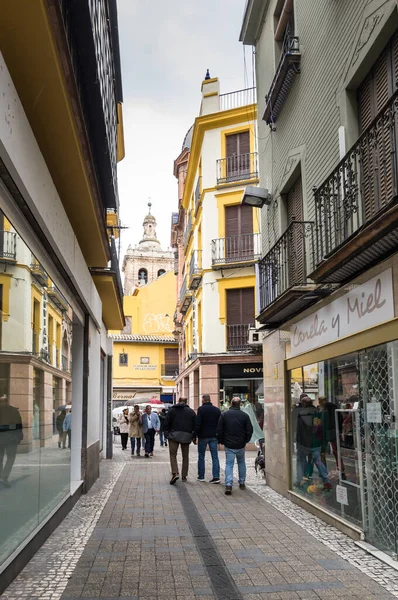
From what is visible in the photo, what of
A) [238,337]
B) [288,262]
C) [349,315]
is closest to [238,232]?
[238,337]

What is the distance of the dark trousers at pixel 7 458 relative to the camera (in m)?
5.48

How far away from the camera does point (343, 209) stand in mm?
8164

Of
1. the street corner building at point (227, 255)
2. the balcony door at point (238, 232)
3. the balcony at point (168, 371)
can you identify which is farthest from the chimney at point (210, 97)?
the balcony at point (168, 371)

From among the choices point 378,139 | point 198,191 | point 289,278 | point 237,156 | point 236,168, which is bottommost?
point 289,278

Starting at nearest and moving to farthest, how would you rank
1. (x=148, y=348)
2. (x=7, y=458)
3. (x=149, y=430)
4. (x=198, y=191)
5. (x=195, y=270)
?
(x=7, y=458) → (x=149, y=430) → (x=195, y=270) → (x=198, y=191) → (x=148, y=348)

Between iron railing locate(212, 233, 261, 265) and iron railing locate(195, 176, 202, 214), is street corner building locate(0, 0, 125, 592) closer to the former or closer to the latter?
iron railing locate(212, 233, 261, 265)

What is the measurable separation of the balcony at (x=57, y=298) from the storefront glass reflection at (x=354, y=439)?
3718 millimetres

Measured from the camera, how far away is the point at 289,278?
36.7 ft

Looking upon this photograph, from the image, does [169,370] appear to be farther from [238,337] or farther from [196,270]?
[238,337]

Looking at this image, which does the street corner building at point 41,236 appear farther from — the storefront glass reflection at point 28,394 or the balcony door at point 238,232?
the balcony door at point 238,232

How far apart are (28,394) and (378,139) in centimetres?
443

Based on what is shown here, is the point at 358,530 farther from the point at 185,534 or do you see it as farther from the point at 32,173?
the point at 32,173

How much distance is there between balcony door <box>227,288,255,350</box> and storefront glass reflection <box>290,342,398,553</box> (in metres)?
14.9

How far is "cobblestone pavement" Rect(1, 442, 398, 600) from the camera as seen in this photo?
5.73 meters
